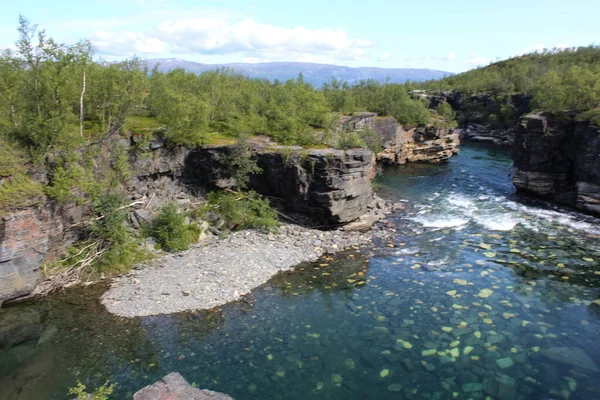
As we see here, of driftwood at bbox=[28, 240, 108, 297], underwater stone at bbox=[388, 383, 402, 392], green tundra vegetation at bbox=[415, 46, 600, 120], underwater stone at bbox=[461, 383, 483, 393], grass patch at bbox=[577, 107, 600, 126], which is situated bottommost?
driftwood at bbox=[28, 240, 108, 297]

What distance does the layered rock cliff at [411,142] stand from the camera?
175 ft

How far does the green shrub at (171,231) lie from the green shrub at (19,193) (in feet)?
22.6

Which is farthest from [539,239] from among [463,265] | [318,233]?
[318,233]

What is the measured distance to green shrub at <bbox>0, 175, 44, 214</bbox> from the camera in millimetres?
18766

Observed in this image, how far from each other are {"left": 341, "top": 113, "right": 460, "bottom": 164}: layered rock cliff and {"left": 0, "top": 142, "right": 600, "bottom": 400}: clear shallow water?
29782mm

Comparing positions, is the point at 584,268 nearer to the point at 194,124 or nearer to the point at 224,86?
the point at 194,124

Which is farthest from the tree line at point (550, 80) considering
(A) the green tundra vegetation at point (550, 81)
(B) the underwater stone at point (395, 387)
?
(B) the underwater stone at point (395, 387)

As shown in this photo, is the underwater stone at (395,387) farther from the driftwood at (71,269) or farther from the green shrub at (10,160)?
the green shrub at (10,160)

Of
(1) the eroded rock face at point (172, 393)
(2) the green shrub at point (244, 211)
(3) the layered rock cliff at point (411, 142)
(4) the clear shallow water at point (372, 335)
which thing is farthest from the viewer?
(3) the layered rock cliff at point (411, 142)

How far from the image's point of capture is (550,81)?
49.7m

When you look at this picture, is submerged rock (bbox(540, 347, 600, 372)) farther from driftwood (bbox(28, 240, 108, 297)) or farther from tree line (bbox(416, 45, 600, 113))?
tree line (bbox(416, 45, 600, 113))

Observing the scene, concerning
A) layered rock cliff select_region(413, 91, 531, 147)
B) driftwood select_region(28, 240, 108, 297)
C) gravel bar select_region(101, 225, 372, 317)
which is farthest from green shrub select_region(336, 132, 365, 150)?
layered rock cliff select_region(413, 91, 531, 147)

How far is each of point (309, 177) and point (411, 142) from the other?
33.1 meters

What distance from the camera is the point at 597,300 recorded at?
63.1 ft
